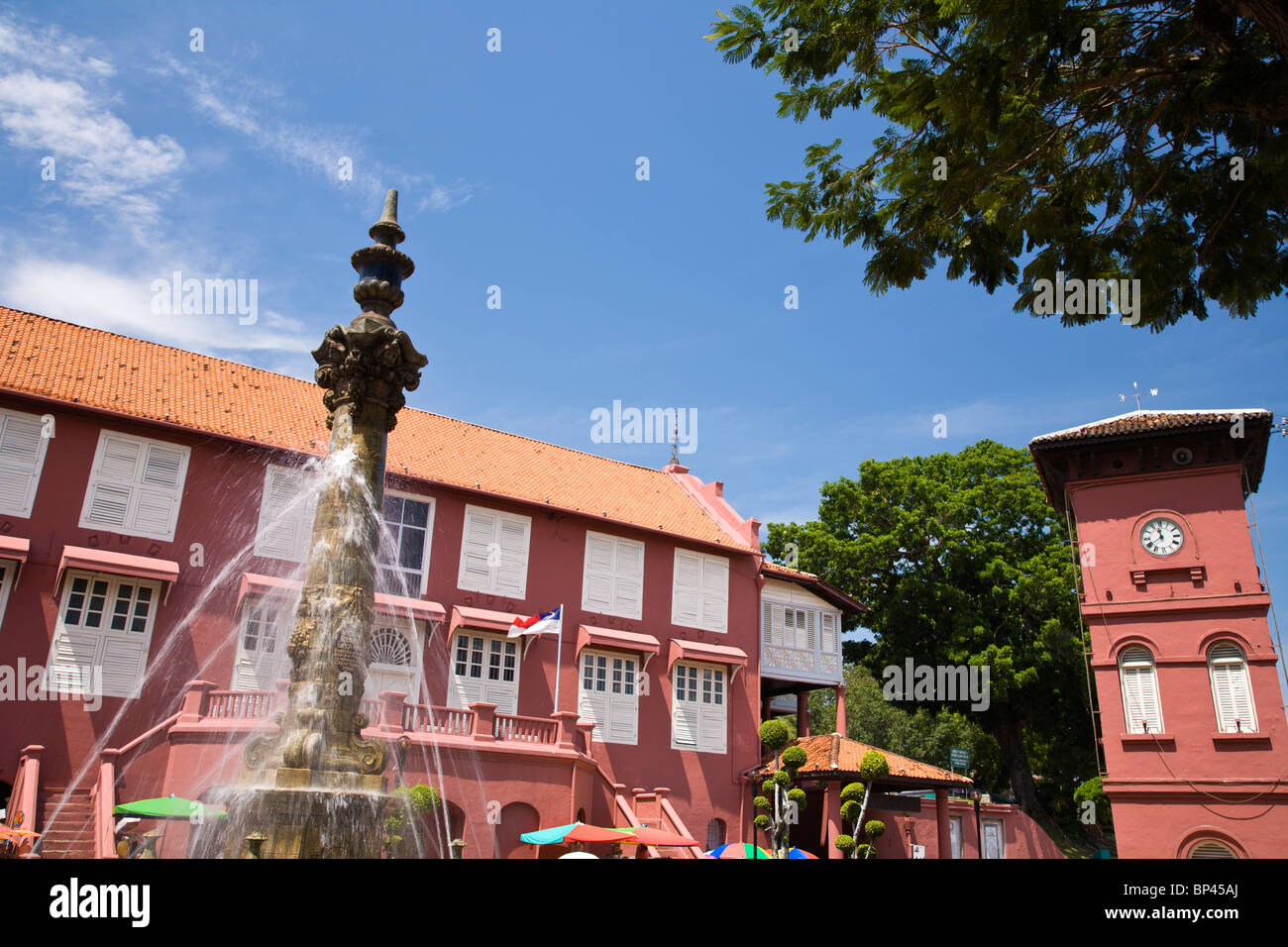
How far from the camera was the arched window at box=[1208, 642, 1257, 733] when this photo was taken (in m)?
20.2

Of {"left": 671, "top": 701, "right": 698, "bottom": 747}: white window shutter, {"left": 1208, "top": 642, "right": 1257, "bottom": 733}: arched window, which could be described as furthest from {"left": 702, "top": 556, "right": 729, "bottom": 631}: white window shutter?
{"left": 1208, "top": 642, "right": 1257, "bottom": 733}: arched window

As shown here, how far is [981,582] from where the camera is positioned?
1382 inches

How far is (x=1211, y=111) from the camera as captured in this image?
6840mm

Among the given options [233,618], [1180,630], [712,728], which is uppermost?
[1180,630]

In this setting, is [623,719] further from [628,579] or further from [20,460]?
[20,460]

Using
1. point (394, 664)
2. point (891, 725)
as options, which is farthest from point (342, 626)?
point (891, 725)

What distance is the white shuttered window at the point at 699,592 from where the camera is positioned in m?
25.2

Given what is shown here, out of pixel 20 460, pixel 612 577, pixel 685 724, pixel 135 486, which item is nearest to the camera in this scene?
pixel 20 460

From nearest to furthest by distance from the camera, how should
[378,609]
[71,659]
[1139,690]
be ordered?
[71,659]
[378,609]
[1139,690]

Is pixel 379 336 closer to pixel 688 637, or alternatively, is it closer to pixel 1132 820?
pixel 688 637

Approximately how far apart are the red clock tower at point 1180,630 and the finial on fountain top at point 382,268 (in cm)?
1916

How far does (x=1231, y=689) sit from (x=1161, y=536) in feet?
12.9

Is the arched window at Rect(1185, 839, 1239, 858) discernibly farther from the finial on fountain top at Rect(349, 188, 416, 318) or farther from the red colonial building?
the finial on fountain top at Rect(349, 188, 416, 318)

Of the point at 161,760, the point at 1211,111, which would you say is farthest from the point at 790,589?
the point at 1211,111
